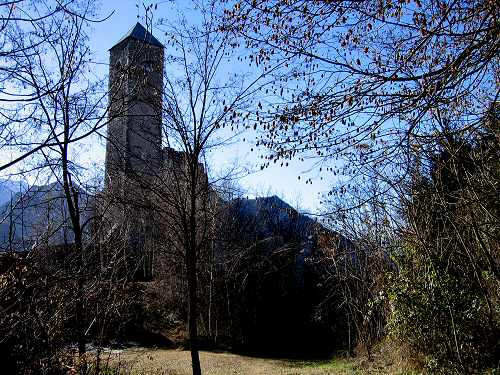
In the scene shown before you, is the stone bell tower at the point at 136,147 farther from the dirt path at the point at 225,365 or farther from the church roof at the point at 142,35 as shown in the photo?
the dirt path at the point at 225,365

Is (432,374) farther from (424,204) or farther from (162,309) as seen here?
(162,309)

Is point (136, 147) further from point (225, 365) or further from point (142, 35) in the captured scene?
point (225, 365)

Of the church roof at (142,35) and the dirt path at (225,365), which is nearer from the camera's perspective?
the church roof at (142,35)

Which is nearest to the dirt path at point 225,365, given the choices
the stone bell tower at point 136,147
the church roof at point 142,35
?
the stone bell tower at point 136,147

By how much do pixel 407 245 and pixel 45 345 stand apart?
739 centimetres

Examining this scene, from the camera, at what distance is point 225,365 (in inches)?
543

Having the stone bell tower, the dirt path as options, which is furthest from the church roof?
the dirt path

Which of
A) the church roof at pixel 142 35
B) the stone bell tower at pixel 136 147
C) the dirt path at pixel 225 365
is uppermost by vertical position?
the church roof at pixel 142 35

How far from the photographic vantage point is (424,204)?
9.49m

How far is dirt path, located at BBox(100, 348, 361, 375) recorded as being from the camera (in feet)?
38.9

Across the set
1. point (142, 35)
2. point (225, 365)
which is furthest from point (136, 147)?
point (225, 365)

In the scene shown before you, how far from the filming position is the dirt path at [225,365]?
11.9m

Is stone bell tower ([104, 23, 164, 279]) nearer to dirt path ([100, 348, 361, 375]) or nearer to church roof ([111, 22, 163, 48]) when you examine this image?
church roof ([111, 22, 163, 48])

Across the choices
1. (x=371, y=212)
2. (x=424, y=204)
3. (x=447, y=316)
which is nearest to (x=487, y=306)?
(x=447, y=316)
